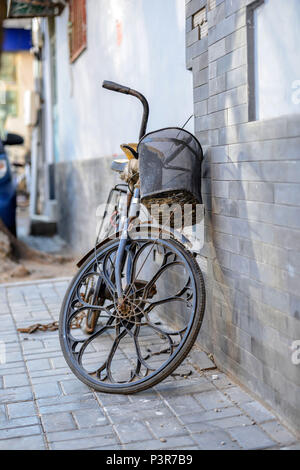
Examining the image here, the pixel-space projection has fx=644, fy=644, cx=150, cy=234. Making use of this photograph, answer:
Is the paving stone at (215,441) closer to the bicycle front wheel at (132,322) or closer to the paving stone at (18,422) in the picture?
the bicycle front wheel at (132,322)

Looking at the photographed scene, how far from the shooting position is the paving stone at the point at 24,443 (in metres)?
3.04

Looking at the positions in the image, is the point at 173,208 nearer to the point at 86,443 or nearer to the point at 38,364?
the point at 38,364

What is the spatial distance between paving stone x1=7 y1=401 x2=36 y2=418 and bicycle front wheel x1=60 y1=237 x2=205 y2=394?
14.4 inches

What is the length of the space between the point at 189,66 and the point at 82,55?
4.77 meters

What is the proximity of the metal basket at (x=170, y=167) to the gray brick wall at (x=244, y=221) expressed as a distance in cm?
14

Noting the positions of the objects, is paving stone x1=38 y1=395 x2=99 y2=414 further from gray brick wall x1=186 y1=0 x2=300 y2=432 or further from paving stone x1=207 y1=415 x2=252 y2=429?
gray brick wall x1=186 y1=0 x2=300 y2=432

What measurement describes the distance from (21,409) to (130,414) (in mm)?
614

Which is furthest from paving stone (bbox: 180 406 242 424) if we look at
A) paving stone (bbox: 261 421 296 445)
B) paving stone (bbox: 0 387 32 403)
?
paving stone (bbox: 0 387 32 403)

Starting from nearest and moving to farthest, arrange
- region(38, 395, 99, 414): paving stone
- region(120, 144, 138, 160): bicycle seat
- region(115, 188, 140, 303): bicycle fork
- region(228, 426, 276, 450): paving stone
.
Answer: region(228, 426, 276, 450): paving stone, region(38, 395, 99, 414): paving stone, region(115, 188, 140, 303): bicycle fork, region(120, 144, 138, 160): bicycle seat

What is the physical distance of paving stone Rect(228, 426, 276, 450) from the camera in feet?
9.63

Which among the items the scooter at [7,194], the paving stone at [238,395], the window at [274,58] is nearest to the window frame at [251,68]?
the window at [274,58]

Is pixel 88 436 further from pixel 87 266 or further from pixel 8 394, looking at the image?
pixel 87 266

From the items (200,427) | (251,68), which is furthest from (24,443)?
(251,68)

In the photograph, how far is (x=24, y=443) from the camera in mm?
3082
